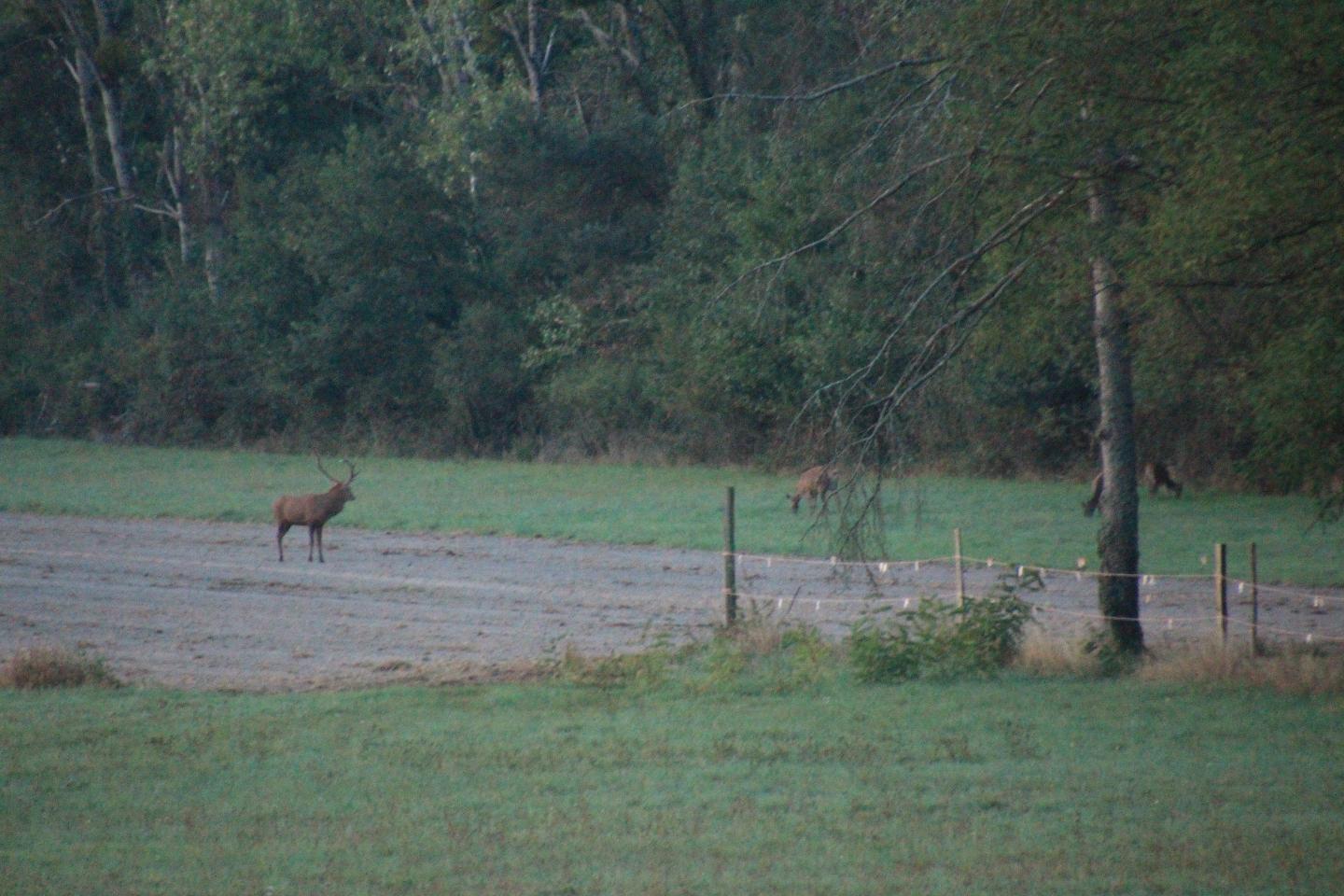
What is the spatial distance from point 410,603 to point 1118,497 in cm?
850

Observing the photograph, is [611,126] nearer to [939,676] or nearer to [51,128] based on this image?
[51,128]

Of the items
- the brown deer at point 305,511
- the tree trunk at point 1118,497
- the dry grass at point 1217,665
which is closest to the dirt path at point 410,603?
the brown deer at point 305,511

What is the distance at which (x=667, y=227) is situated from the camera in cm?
4056

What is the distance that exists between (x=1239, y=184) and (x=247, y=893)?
7.21 meters

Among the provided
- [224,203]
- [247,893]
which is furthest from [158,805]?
[224,203]

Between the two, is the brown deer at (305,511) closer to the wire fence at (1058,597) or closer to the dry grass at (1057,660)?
the wire fence at (1058,597)

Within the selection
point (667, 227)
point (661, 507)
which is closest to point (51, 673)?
point (661, 507)

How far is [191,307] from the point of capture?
157ft

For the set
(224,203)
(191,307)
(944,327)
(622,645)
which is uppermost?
(224,203)

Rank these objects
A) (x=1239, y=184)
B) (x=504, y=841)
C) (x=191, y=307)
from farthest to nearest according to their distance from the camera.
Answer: (x=191, y=307), (x=1239, y=184), (x=504, y=841)

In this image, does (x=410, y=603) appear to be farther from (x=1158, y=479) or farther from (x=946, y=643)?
(x=1158, y=479)

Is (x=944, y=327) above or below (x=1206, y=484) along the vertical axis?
above

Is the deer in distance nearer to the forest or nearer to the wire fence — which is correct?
the forest

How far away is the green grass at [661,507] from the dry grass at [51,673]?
22.8ft
